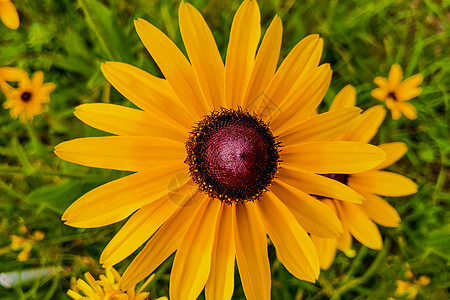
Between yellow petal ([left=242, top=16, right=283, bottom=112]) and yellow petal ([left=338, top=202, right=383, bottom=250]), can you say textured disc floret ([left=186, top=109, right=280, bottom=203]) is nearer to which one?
yellow petal ([left=242, top=16, right=283, bottom=112])

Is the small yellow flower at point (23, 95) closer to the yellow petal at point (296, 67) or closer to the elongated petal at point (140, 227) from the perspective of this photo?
the elongated petal at point (140, 227)

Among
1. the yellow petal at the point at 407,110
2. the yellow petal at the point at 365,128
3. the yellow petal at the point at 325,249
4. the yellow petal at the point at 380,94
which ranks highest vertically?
the yellow petal at the point at 380,94

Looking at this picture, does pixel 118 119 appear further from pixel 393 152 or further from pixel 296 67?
pixel 393 152

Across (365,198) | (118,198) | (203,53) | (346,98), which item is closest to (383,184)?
(365,198)

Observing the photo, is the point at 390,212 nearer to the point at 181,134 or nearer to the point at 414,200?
the point at 414,200

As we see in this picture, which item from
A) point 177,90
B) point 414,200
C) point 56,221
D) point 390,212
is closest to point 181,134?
point 177,90

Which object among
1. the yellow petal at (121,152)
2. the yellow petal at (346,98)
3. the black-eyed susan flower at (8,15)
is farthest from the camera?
the yellow petal at (346,98)

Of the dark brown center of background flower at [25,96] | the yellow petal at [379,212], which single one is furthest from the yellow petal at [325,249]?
the dark brown center of background flower at [25,96]
